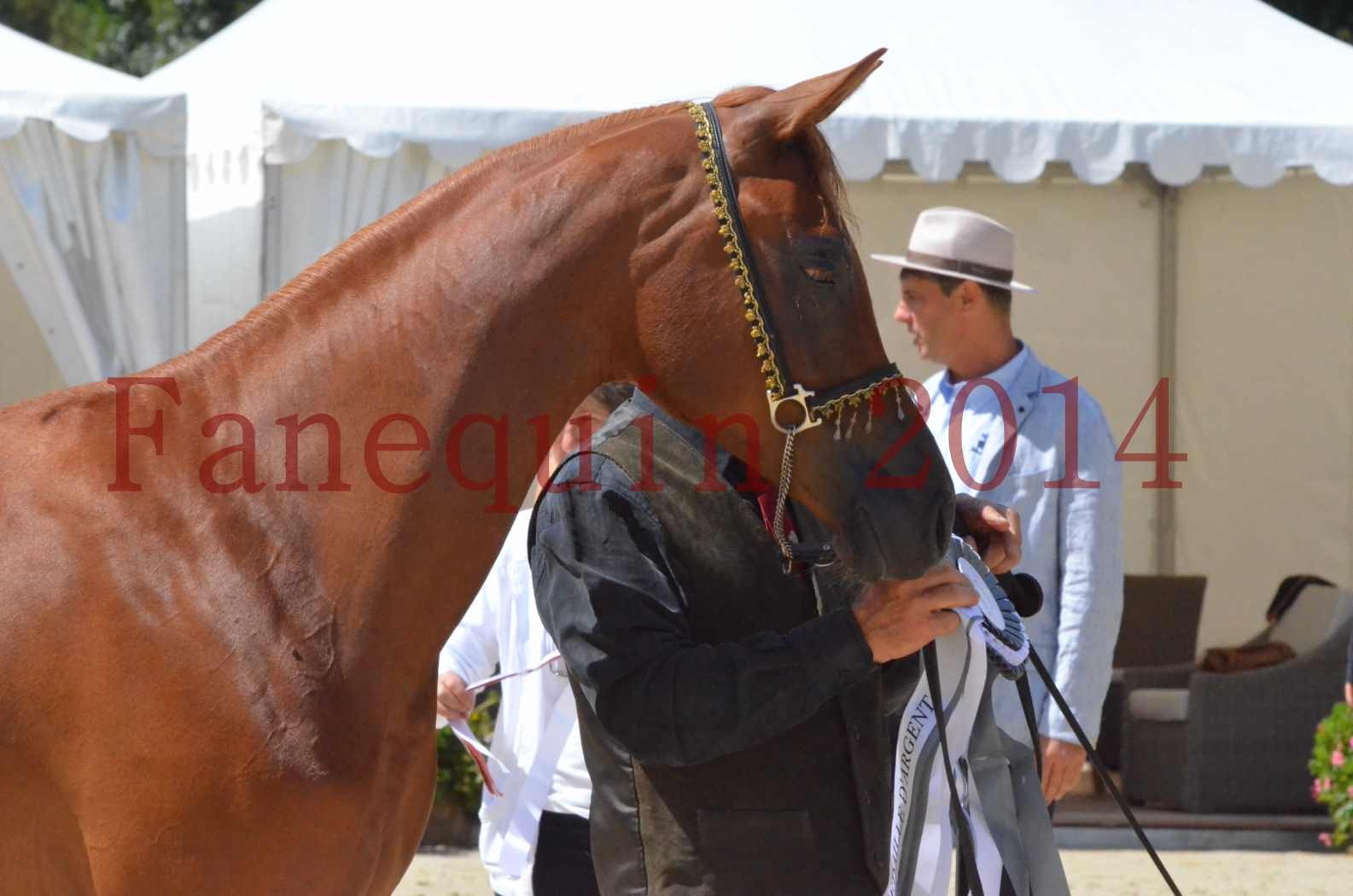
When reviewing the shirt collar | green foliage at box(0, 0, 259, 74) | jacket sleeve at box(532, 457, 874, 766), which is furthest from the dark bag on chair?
green foliage at box(0, 0, 259, 74)

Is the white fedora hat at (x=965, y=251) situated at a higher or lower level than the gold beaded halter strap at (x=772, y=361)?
lower

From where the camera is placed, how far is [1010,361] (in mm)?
4062

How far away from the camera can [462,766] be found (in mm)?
6262

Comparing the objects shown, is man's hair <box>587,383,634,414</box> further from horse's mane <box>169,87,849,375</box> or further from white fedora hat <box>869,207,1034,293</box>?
white fedora hat <box>869,207,1034,293</box>

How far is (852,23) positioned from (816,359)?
5.16 meters

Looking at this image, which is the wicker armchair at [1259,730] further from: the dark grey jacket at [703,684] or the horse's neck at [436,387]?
the horse's neck at [436,387]

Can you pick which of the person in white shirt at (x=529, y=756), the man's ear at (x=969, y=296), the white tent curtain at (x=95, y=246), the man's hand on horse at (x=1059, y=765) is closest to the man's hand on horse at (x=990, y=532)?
the person in white shirt at (x=529, y=756)

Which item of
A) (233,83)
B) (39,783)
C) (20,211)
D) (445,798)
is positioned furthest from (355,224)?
(39,783)

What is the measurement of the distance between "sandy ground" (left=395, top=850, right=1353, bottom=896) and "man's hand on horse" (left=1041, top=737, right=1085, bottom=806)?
2398 mm

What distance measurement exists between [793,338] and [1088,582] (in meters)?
2.04

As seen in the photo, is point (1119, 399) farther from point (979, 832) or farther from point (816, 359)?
point (816, 359)

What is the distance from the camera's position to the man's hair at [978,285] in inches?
159

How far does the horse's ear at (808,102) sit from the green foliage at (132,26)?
12.9 metres

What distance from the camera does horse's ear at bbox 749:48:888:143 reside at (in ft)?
6.45
